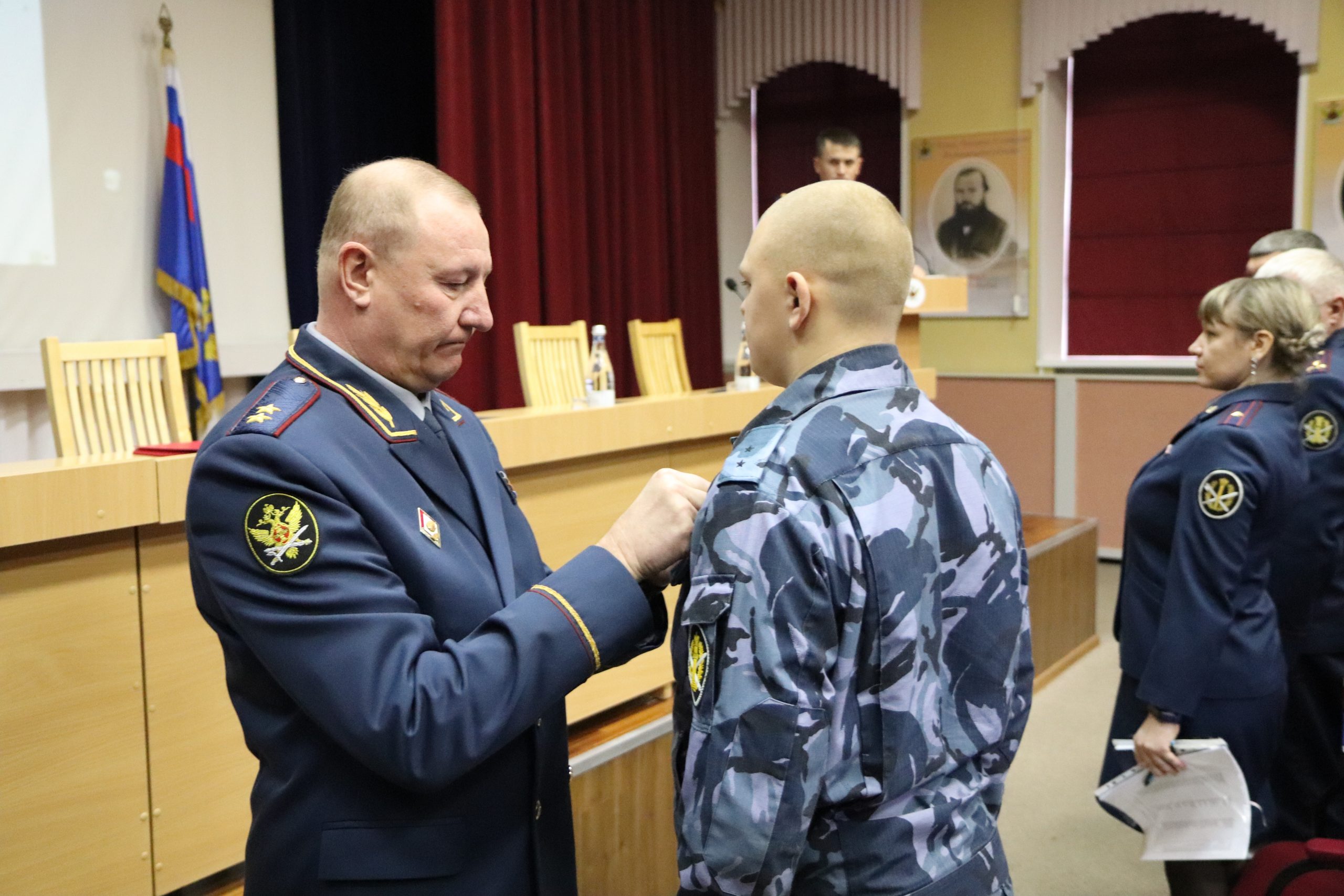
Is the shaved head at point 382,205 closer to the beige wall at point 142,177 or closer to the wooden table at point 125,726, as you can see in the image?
the wooden table at point 125,726

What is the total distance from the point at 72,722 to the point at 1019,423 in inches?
225

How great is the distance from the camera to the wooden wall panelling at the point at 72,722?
1905 mm

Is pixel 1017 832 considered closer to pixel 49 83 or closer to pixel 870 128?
pixel 49 83

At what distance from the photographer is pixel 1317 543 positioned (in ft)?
7.67

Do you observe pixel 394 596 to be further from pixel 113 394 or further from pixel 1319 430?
pixel 113 394

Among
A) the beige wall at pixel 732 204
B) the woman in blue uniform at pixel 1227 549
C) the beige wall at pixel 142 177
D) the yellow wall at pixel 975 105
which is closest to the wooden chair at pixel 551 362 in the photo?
the beige wall at pixel 142 177

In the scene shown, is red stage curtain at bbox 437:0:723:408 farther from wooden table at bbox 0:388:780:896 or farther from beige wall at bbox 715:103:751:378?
wooden table at bbox 0:388:780:896

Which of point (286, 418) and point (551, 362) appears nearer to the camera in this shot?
point (286, 418)

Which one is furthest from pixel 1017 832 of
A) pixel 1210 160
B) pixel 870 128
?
pixel 870 128

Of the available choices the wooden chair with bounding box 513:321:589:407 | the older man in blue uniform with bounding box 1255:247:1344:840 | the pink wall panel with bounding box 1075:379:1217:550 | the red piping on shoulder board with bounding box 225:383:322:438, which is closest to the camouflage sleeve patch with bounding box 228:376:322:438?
the red piping on shoulder board with bounding box 225:383:322:438

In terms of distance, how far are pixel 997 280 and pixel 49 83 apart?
493 centimetres

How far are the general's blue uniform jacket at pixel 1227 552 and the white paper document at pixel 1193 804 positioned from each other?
96 millimetres

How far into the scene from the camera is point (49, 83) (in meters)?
4.49

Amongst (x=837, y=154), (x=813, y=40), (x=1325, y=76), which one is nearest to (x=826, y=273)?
(x=837, y=154)
